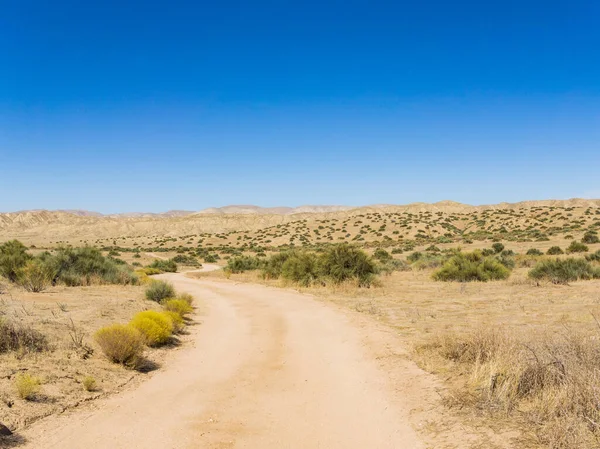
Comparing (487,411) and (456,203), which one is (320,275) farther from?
(456,203)

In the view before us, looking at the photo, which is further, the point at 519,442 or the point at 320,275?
the point at 320,275

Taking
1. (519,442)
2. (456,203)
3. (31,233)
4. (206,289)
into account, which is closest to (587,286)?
(519,442)

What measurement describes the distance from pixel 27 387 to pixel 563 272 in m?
22.4

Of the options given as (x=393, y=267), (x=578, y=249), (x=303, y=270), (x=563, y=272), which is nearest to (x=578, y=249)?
(x=578, y=249)

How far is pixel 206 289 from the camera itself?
2636cm

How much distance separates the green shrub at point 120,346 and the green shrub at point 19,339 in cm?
119

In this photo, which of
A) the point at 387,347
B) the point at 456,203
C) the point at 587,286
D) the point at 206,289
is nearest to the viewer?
the point at 387,347

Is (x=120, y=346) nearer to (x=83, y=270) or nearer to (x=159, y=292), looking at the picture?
(x=159, y=292)

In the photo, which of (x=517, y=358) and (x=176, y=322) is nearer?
(x=517, y=358)

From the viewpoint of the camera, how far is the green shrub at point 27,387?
7031 mm

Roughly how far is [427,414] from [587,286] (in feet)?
53.8

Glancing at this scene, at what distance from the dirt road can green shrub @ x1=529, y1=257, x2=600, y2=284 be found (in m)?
13.4

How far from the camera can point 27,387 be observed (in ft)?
23.2

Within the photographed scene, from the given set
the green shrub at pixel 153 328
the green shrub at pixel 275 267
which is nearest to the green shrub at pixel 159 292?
the green shrub at pixel 153 328
